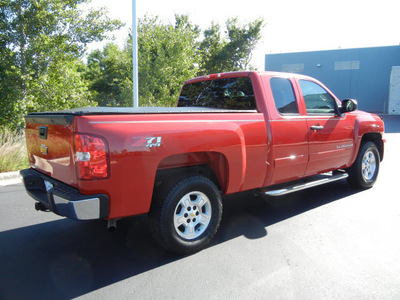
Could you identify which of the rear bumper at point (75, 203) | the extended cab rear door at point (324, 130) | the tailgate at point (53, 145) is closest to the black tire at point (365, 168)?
the extended cab rear door at point (324, 130)

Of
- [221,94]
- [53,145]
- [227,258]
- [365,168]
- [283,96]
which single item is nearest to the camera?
[53,145]

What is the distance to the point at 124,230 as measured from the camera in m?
4.09

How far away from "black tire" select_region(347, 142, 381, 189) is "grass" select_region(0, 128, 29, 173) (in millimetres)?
7071

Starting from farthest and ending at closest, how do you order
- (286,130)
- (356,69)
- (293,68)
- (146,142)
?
→ (293,68)
(356,69)
(286,130)
(146,142)

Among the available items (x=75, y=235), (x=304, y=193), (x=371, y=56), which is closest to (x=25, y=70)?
(x=75, y=235)

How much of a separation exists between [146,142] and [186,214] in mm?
991

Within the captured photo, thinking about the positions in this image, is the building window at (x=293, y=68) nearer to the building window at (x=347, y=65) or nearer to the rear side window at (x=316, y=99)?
the building window at (x=347, y=65)

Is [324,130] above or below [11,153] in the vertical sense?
above

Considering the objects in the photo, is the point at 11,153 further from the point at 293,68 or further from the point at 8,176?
the point at 293,68

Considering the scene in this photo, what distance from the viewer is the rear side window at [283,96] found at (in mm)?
4234

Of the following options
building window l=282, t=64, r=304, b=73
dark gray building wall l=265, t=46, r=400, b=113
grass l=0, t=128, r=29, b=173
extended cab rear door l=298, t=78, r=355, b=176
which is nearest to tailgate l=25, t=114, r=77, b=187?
extended cab rear door l=298, t=78, r=355, b=176

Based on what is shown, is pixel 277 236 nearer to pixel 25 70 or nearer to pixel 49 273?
pixel 49 273

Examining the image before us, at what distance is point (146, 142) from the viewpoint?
111 inches

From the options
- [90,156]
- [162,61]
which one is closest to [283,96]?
[90,156]
